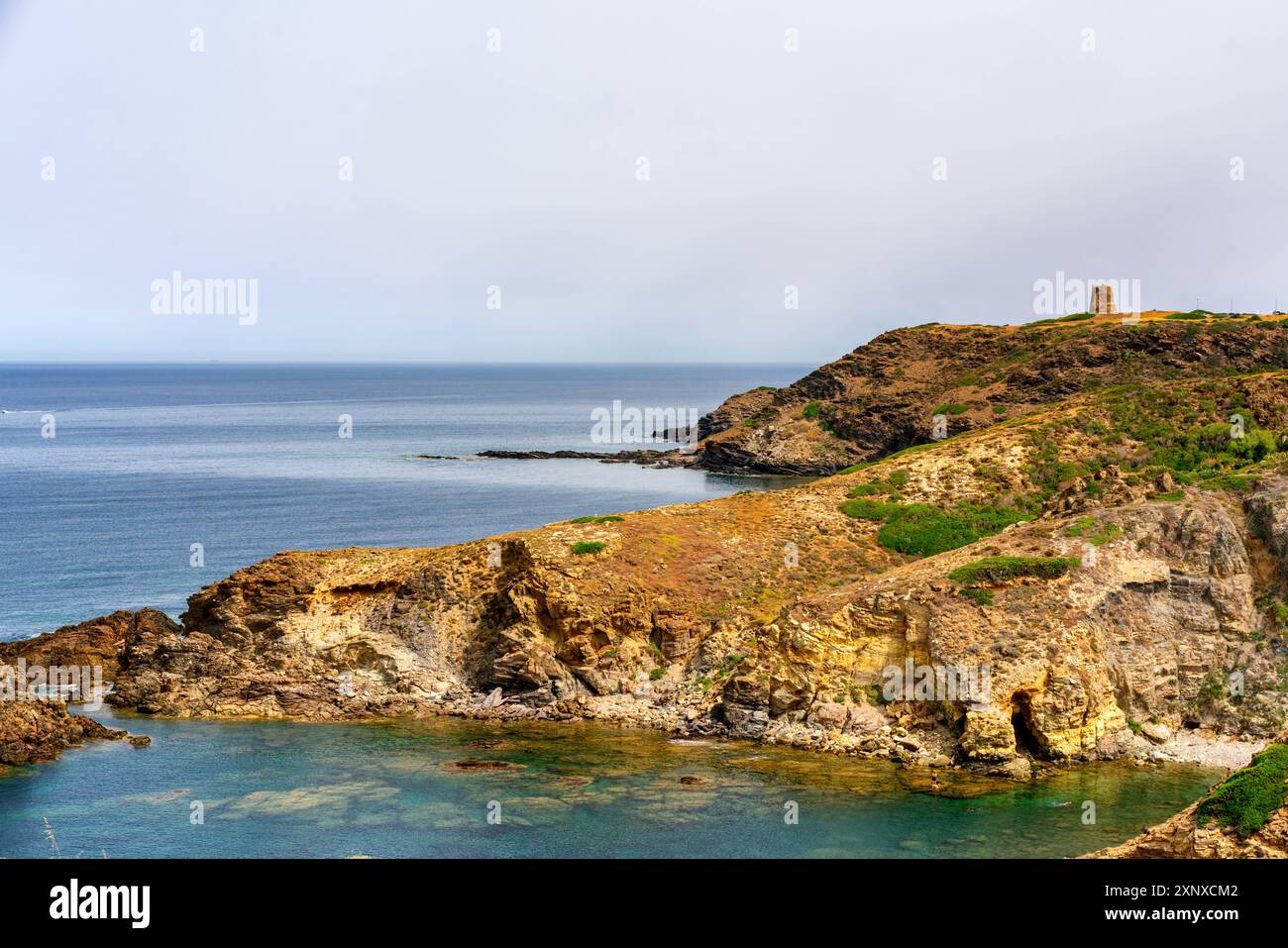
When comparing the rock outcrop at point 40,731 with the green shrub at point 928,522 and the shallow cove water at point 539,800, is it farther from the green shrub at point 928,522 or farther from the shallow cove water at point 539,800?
the green shrub at point 928,522

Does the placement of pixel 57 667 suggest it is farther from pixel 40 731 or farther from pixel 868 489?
pixel 868 489

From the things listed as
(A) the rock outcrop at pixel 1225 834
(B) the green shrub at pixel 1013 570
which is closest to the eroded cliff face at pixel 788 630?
(B) the green shrub at pixel 1013 570

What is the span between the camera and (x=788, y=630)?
43.3 meters

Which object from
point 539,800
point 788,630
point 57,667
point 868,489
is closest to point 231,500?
point 57,667

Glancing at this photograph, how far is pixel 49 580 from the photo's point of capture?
6738 cm

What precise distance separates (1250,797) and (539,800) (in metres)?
20.0

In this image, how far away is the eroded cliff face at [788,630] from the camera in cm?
4050

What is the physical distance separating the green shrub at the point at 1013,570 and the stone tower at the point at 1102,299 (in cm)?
8469

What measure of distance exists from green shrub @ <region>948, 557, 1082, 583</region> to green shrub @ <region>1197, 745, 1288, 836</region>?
1725cm

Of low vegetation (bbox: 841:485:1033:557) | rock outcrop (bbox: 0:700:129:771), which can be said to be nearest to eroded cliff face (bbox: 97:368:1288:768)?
low vegetation (bbox: 841:485:1033:557)

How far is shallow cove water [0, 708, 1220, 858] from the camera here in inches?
1296

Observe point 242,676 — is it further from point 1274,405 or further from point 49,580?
point 1274,405
